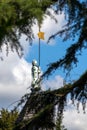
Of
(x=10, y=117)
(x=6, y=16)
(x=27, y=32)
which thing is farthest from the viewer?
(x=10, y=117)

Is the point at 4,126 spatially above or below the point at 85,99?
above

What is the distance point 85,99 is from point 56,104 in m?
0.42

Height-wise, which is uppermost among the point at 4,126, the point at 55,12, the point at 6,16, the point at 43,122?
the point at 4,126

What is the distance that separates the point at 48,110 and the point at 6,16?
6.31 feet

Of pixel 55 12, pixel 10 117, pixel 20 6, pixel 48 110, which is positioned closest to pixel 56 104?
pixel 48 110

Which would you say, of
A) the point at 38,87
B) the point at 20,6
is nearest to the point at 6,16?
the point at 20,6

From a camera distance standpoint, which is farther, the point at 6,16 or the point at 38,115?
the point at 38,115

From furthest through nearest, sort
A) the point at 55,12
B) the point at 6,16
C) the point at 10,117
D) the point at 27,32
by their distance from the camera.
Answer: the point at 10,117 < the point at 55,12 < the point at 27,32 < the point at 6,16

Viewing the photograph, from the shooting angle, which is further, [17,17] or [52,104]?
[52,104]

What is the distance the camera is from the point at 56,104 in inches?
318

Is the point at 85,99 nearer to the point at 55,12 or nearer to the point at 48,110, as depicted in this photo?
the point at 48,110

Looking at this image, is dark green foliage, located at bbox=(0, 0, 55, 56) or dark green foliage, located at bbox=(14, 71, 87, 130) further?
dark green foliage, located at bbox=(14, 71, 87, 130)

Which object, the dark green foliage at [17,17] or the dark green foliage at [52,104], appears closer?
the dark green foliage at [17,17]

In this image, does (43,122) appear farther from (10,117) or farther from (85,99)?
(10,117)
